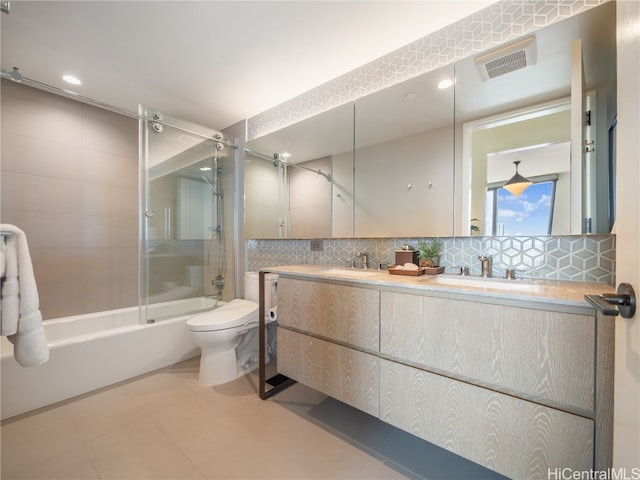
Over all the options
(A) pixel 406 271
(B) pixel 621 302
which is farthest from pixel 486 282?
(B) pixel 621 302

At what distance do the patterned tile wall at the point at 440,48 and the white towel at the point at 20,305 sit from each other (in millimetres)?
2006

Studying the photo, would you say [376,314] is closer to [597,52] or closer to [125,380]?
[597,52]

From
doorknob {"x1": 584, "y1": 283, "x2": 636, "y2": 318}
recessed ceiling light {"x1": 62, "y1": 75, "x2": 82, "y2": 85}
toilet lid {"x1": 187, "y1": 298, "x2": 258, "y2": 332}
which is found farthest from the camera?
recessed ceiling light {"x1": 62, "y1": 75, "x2": 82, "y2": 85}

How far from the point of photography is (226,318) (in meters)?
1.95

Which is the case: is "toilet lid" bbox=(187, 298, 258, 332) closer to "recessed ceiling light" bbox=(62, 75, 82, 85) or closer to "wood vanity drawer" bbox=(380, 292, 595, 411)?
"wood vanity drawer" bbox=(380, 292, 595, 411)

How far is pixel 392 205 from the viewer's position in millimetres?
1814

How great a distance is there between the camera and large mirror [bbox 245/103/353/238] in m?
2.05

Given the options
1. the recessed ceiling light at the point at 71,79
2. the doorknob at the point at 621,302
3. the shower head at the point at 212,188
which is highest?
the recessed ceiling light at the point at 71,79

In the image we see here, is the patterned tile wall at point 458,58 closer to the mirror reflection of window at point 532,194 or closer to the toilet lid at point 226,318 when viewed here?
the mirror reflection of window at point 532,194

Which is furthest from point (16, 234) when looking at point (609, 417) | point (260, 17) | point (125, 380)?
point (609, 417)

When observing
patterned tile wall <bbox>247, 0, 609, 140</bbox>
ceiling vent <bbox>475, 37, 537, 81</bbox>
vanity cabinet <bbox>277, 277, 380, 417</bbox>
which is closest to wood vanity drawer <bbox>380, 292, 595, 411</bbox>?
vanity cabinet <bbox>277, 277, 380, 417</bbox>

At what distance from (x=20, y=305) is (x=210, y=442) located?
1098 millimetres

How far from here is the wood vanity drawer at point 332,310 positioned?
50.5 inches

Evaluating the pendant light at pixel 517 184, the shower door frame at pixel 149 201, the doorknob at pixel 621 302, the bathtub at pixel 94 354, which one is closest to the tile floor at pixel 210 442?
the bathtub at pixel 94 354
